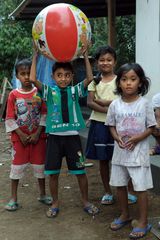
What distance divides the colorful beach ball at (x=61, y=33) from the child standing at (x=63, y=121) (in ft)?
0.72

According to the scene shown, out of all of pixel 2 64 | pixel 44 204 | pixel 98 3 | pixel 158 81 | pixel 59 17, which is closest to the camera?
pixel 59 17

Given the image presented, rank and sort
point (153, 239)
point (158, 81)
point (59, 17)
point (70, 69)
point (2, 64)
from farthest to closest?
point (2, 64) → point (158, 81) → point (70, 69) → point (59, 17) → point (153, 239)

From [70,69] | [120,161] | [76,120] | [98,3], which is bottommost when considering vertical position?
[120,161]

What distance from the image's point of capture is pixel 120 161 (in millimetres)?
3328

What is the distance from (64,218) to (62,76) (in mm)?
1345

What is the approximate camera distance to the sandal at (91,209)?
3879mm

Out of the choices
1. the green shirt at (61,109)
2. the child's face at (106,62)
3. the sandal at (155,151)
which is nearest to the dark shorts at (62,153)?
the green shirt at (61,109)

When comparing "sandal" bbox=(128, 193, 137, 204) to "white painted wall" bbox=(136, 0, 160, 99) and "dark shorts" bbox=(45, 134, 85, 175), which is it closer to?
"dark shorts" bbox=(45, 134, 85, 175)

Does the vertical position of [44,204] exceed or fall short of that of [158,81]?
it falls short

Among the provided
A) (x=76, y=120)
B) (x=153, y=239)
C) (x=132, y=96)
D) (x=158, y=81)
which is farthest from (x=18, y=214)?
(x=158, y=81)

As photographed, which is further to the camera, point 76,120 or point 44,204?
point 44,204

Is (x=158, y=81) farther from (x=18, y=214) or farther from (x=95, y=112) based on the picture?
(x=18, y=214)

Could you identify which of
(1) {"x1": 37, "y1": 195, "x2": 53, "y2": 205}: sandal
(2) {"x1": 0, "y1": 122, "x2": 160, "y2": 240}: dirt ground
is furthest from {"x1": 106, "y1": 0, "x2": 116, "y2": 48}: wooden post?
(1) {"x1": 37, "y1": 195, "x2": 53, "y2": 205}: sandal

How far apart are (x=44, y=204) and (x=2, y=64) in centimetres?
1118
